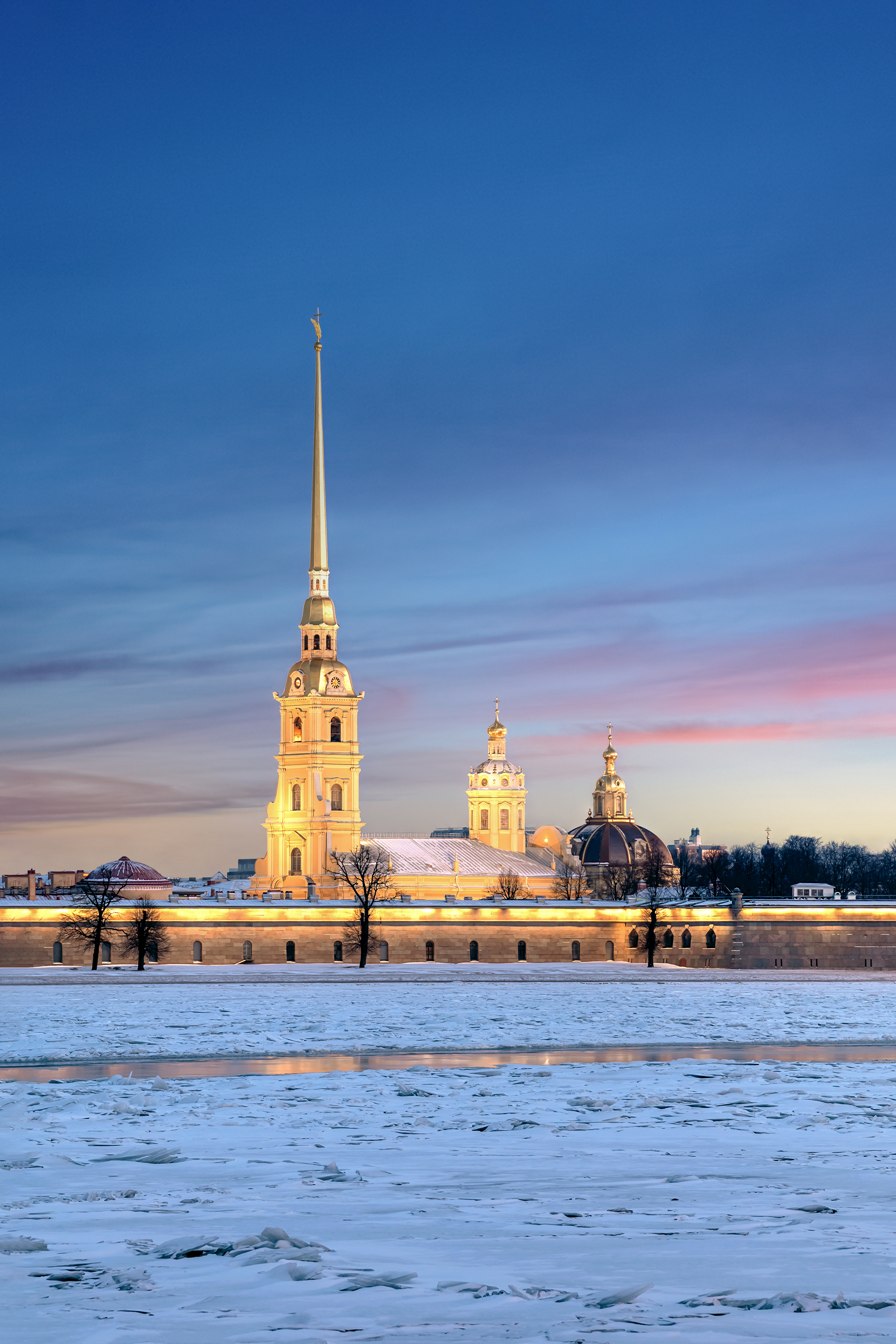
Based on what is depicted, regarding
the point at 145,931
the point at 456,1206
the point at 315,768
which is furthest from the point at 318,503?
the point at 456,1206

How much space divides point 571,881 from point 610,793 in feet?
133

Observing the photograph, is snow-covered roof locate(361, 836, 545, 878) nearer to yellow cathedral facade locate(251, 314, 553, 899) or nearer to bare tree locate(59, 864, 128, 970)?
yellow cathedral facade locate(251, 314, 553, 899)

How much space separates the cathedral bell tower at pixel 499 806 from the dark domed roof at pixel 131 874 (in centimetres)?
5672

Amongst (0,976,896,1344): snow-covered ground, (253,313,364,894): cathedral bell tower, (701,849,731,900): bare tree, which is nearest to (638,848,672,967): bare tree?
(701,849,731,900): bare tree

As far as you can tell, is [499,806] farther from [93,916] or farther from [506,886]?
[93,916]

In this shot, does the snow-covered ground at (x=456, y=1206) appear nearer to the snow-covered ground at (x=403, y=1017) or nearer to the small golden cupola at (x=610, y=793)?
the snow-covered ground at (x=403, y=1017)

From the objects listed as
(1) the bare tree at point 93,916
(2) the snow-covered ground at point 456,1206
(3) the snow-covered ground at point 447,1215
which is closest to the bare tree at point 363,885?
(1) the bare tree at point 93,916

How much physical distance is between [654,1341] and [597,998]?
148 feet

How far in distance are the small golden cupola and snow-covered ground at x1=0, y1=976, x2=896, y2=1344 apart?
152 metres

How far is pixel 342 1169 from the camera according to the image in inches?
645

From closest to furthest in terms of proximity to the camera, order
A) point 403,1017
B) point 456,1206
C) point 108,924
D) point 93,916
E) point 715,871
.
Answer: point 456,1206
point 403,1017
point 108,924
point 93,916
point 715,871

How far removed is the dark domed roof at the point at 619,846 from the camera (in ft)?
524

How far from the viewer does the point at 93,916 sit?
91.0 meters

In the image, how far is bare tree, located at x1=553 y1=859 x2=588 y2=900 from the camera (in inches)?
5384
